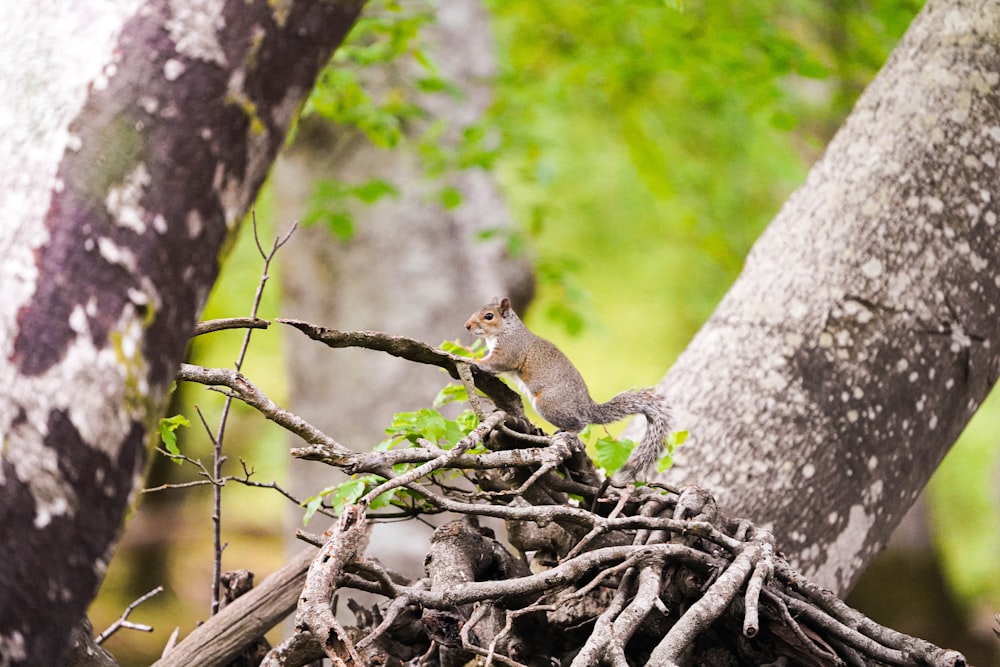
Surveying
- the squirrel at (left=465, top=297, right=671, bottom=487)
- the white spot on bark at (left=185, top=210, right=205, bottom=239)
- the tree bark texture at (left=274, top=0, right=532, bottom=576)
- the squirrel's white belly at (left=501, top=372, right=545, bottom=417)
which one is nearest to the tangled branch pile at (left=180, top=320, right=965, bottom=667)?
the white spot on bark at (left=185, top=210, right=205, bottom=239)

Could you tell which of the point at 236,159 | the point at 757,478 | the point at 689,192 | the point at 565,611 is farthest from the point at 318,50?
the point at 689,192

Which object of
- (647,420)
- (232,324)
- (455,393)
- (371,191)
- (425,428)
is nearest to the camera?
(232,324)

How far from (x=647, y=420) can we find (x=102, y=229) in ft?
4.30

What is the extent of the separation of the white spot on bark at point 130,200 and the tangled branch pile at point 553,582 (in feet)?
0.97

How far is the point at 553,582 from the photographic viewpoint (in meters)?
1.38

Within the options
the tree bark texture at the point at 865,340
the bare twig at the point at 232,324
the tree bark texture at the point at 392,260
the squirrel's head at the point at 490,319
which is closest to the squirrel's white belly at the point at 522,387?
the squirrel's head at the point at 490,319

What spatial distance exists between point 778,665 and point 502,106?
436 cm

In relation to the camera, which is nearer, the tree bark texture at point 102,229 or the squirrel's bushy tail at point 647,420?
the tree bark texture at point 102,229

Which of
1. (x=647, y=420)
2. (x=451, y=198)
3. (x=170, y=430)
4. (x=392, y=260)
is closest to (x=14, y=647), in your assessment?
(x=170, y=430)

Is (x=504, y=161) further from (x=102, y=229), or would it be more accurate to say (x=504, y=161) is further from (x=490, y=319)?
(x=102, y=229)

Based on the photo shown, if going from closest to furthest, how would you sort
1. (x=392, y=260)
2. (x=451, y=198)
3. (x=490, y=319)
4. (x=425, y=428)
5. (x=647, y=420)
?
(x=425, y=428) < (x=647, y=420) < (x=490, y=319) < (x=451, y=198) < (x=392, y=260)

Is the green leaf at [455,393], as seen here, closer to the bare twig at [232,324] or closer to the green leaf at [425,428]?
the green leaf at [425,428]

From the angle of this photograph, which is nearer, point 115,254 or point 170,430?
point 115,254

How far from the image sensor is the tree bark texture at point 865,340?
199cm
